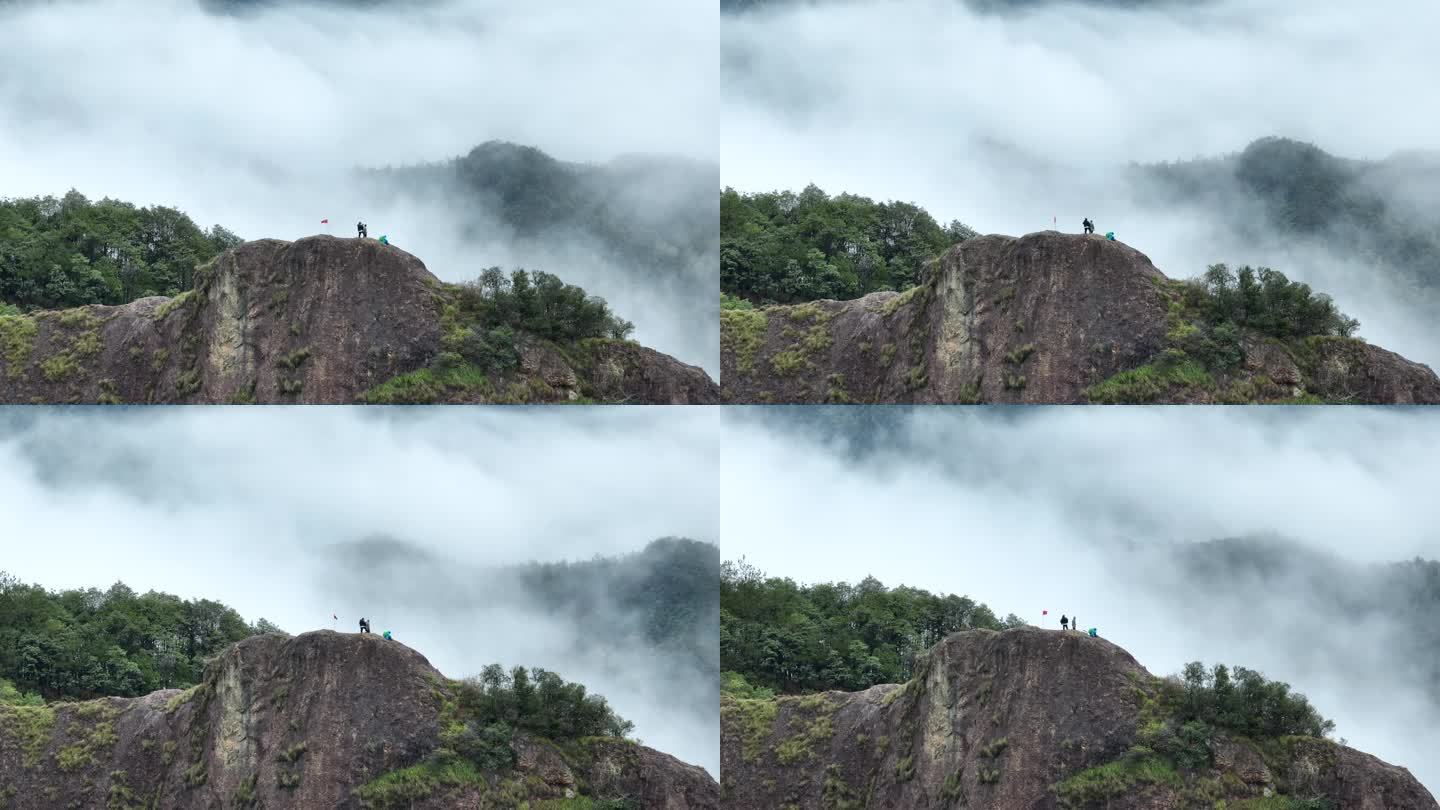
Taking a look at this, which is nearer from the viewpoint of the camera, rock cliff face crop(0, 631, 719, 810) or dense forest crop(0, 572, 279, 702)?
rock cliff face crop(0, 631, 719, 810)

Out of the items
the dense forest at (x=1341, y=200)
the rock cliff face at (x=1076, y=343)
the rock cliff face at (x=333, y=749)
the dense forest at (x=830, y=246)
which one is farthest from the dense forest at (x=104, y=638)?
the dense forest at (x=1341, y=200)

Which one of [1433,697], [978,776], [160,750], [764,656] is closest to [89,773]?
[160,750]

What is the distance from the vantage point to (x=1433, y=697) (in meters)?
87.0

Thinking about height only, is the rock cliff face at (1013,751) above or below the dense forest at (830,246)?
below

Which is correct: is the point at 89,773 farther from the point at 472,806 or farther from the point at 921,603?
the point at 921,603

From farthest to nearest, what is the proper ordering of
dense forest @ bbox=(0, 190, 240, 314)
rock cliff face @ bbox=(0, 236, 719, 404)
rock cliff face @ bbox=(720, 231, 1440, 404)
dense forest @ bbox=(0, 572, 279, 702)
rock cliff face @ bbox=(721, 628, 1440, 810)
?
dense forest @ bbox=(0, 190, 240, 314), dense forest @ bbox=(0, 572, 279, 702), rock cliff face @ bbox=(0, 236, 719, 404), rock cliff face @ bbox=(720, 231, 1440, 404), rock cliff face @ bbox=(721, 628, 1440, 810)

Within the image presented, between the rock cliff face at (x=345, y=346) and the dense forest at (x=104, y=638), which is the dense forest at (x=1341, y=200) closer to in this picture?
the rock cliff face at (x=345, y=346)

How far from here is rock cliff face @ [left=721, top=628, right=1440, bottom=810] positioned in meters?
55.3

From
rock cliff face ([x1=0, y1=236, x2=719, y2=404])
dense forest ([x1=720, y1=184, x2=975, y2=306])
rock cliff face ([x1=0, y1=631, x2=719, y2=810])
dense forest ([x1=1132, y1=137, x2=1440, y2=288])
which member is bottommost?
rock cliff face ([x1=0, y1=631, x2=719, y2=810])

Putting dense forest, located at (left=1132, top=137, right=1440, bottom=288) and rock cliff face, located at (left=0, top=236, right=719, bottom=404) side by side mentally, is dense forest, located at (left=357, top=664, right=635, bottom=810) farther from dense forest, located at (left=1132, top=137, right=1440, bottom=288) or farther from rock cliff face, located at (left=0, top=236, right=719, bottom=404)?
dense forest, located at (left=1132, top=137, right=1440, bottom=288)

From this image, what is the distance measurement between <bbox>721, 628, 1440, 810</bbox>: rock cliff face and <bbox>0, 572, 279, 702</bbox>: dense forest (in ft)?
88.9

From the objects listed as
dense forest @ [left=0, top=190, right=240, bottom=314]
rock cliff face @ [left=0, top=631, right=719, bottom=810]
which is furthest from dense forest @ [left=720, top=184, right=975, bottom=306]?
dense forest @ [left=0, top=190, right=240, bottom=314]

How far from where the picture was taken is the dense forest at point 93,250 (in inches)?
3637

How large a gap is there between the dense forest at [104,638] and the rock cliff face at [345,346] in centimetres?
1355
